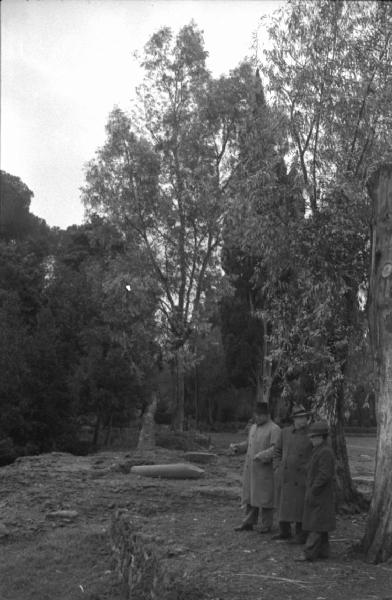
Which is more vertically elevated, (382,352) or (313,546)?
(382,352)

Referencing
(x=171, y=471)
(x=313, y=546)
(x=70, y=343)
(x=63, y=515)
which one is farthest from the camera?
(x=70, y=343)

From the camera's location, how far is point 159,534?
891cm

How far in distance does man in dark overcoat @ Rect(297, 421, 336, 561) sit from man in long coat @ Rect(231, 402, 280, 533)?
51.4 inches

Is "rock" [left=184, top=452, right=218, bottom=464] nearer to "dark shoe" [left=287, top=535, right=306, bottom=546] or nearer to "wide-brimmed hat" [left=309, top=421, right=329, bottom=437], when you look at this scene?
"dark shoe" [left=287, top=535, right=306, bottom=546]

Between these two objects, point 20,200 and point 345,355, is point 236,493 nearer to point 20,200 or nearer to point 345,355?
point 345,355

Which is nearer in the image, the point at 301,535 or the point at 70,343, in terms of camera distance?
the point at 301,535

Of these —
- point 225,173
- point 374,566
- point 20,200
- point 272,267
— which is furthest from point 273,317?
point 20,200

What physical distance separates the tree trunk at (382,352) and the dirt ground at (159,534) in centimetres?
34

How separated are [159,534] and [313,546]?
82.7 inches

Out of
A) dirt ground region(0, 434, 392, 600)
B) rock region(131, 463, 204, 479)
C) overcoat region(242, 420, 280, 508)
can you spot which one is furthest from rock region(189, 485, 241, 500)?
overcoat region(242, 420, 280, 508)

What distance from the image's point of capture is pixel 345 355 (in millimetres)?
12555

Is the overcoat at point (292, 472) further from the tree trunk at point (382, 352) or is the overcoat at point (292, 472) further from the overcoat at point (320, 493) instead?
the tree trunk at point (382, 352)

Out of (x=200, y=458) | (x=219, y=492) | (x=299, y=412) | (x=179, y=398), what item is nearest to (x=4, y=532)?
(x=219, y=492)

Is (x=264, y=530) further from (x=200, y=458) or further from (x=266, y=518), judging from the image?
(x=200, y=458)
